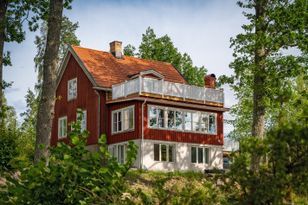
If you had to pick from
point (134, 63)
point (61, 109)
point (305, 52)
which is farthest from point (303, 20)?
point (61, 109)

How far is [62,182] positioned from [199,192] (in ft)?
5.12

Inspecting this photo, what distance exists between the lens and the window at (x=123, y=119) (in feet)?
125

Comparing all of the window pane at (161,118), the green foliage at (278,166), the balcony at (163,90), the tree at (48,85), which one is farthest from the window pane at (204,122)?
the green foliage at (278,166)

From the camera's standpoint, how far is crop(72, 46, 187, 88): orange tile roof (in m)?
41.1

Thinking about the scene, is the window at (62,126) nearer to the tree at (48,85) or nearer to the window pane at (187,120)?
the window pane at (187,120)

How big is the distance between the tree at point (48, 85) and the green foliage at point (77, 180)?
26.0 ft

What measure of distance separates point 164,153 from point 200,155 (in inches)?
136

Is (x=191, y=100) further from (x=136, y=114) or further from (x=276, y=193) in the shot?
(x=276, y=193)

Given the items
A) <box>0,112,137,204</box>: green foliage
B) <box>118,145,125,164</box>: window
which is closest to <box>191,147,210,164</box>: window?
<box>118,145,125,164</box>: window

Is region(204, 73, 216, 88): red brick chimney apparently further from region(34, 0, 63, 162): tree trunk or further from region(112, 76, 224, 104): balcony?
region(34, 0, 63, 162): tree trunk

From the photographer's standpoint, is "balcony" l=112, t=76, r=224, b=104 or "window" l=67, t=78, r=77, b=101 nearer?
"balcony" l=112, t=76, r=224, b=104

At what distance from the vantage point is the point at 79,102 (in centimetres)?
4297

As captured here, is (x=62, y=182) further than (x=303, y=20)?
No

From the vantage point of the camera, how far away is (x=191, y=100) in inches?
1575
